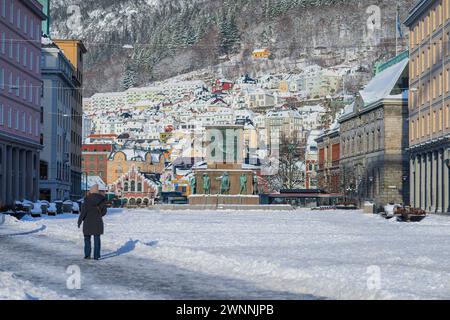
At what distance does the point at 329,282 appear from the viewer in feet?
56.5

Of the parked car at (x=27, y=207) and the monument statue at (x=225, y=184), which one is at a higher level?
the monument statue at (x=225, y=184)

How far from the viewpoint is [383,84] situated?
12112 centimetres

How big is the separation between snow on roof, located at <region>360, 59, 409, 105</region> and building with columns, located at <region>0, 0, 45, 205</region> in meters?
46.9

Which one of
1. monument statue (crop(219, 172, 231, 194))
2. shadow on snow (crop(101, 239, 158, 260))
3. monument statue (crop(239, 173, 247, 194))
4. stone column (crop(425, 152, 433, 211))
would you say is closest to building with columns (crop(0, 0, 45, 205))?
monument statue (crop(219, 172, 231, 194))

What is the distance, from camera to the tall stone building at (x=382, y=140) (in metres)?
113

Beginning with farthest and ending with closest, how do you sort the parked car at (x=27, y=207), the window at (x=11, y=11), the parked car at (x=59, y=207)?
the window at (x=11, y=11)
the parked car at (x=59, y=207)
the parked car at (x=27, y=207)

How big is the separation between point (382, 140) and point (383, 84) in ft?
31.4

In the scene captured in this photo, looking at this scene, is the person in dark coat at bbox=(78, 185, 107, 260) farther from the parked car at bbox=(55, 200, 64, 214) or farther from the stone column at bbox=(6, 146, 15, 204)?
the stone column at bbox=(6, 146, 15, 204)

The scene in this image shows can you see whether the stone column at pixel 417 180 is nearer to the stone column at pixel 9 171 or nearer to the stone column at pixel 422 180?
the stone column at pixel 422 180

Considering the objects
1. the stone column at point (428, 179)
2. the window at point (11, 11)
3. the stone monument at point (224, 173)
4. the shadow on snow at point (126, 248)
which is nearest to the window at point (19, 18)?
the window at point (11, 11)

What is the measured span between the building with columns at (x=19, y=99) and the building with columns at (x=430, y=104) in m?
35.9

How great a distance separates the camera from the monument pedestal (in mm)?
92750
